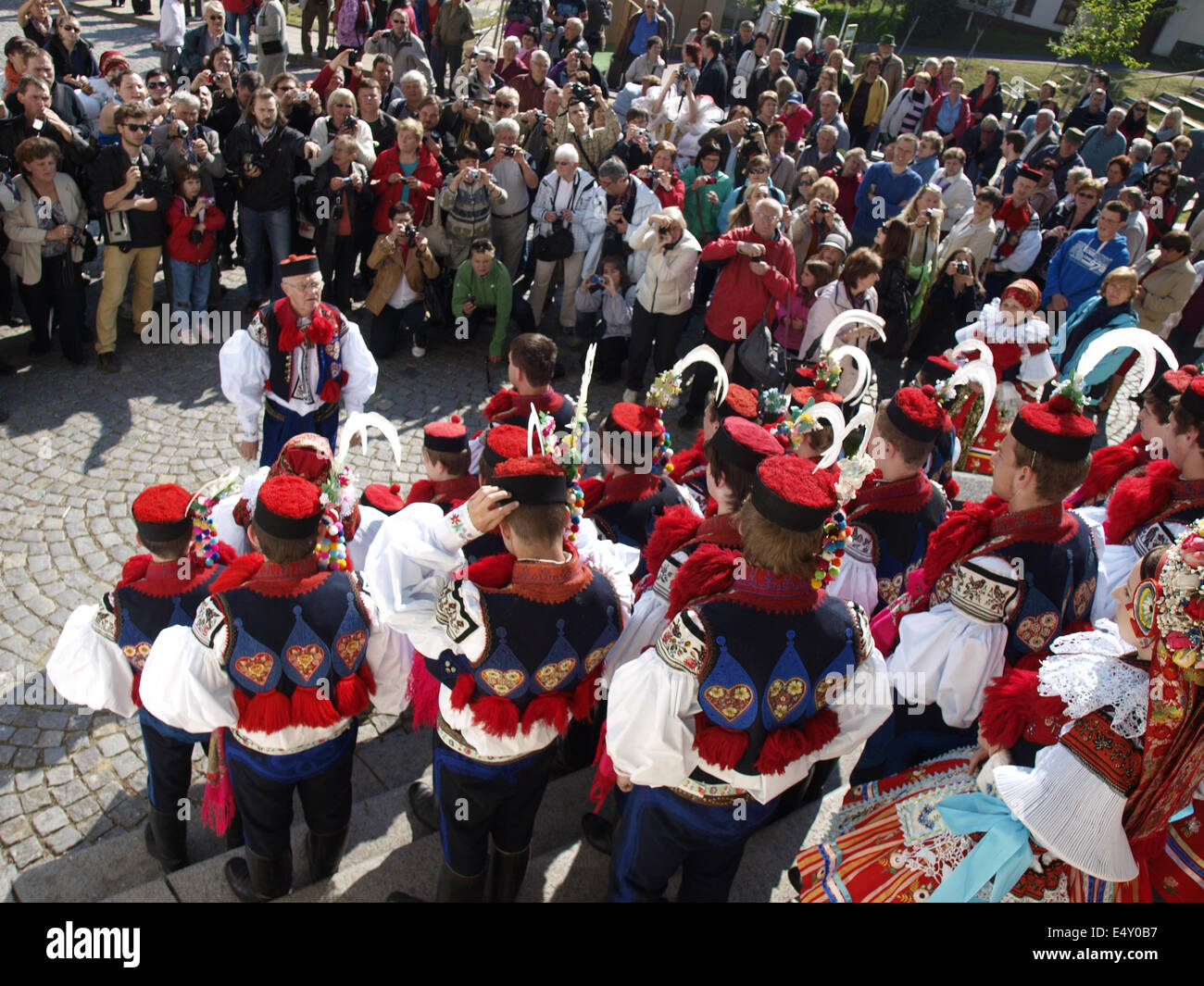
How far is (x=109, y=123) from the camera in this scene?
23.9 feet

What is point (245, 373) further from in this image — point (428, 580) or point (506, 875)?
point (506, 875)

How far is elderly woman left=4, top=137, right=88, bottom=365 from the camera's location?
21.2 ft

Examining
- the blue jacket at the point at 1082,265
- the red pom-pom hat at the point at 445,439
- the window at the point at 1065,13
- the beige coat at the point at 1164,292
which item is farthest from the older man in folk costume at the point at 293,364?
the window at the point at 1065,13

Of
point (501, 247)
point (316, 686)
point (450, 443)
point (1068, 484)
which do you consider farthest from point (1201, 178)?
point (316, 686)

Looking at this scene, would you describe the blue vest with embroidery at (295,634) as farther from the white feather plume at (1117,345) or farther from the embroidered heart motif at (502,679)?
the white feather plume at (1117,345)

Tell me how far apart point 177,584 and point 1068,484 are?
10.5ft

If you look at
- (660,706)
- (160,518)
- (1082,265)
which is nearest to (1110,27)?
(1082,265)

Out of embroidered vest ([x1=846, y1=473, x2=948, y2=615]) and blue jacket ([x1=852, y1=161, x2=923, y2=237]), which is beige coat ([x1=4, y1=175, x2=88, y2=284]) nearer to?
embroidered vest ([x1=846, y1=473, x2=948, y2=615])

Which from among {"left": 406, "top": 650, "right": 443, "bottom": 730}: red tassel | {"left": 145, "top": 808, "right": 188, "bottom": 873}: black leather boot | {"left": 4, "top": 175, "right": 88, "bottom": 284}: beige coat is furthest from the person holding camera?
{"left": 406, "top": 650, "right": 443, "bottom": 730}: red tassel

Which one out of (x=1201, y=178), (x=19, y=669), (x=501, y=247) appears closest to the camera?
(x=19, y=669)

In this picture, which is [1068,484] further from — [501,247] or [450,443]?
[501,247]

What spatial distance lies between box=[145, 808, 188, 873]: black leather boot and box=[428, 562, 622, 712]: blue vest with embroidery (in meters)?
1.47

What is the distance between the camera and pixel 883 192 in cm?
960

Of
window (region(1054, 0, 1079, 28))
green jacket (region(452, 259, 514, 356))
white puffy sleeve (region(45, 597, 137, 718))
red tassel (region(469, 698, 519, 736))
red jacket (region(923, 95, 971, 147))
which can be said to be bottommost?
green jacket (region(452, 259, 514, 356))
